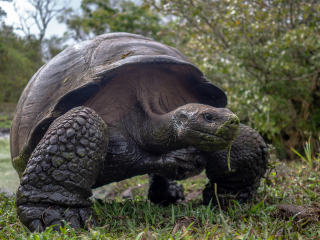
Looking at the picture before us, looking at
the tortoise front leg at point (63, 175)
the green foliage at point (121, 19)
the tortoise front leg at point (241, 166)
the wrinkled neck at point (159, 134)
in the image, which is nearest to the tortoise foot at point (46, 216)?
the tortoise front leg at point (63, 175)

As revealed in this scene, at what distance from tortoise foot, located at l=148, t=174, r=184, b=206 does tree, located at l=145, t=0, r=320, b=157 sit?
83.3 inches

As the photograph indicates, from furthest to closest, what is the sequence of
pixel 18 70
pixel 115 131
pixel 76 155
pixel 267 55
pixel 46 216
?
pixel 18 70, pixel 267 55, pixel 115 131, pixel 76 155, pixel 46 216

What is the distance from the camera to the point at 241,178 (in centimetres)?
256

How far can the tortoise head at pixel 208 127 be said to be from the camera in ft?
5.74

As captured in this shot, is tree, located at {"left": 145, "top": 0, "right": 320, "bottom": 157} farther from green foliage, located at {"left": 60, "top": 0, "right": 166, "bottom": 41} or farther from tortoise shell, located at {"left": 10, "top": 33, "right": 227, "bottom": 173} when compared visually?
green foliage, located at {"left": 60, "top": 0, "right": 166, "bottom": 41}

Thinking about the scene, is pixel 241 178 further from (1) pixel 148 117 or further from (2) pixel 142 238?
(2) pixel 142 238

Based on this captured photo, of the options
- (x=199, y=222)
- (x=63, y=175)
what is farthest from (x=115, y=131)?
(x=199, y=222)

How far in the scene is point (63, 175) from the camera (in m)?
1.82

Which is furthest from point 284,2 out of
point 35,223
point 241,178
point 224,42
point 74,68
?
point 35,223

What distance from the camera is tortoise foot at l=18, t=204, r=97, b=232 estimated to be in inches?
68.7

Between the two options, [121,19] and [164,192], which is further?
[121,19]

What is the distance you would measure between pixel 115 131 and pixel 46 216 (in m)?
0.77

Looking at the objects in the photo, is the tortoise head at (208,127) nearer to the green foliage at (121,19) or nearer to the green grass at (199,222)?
the green grass at (199,222)

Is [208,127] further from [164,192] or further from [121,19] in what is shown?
[121,19]
